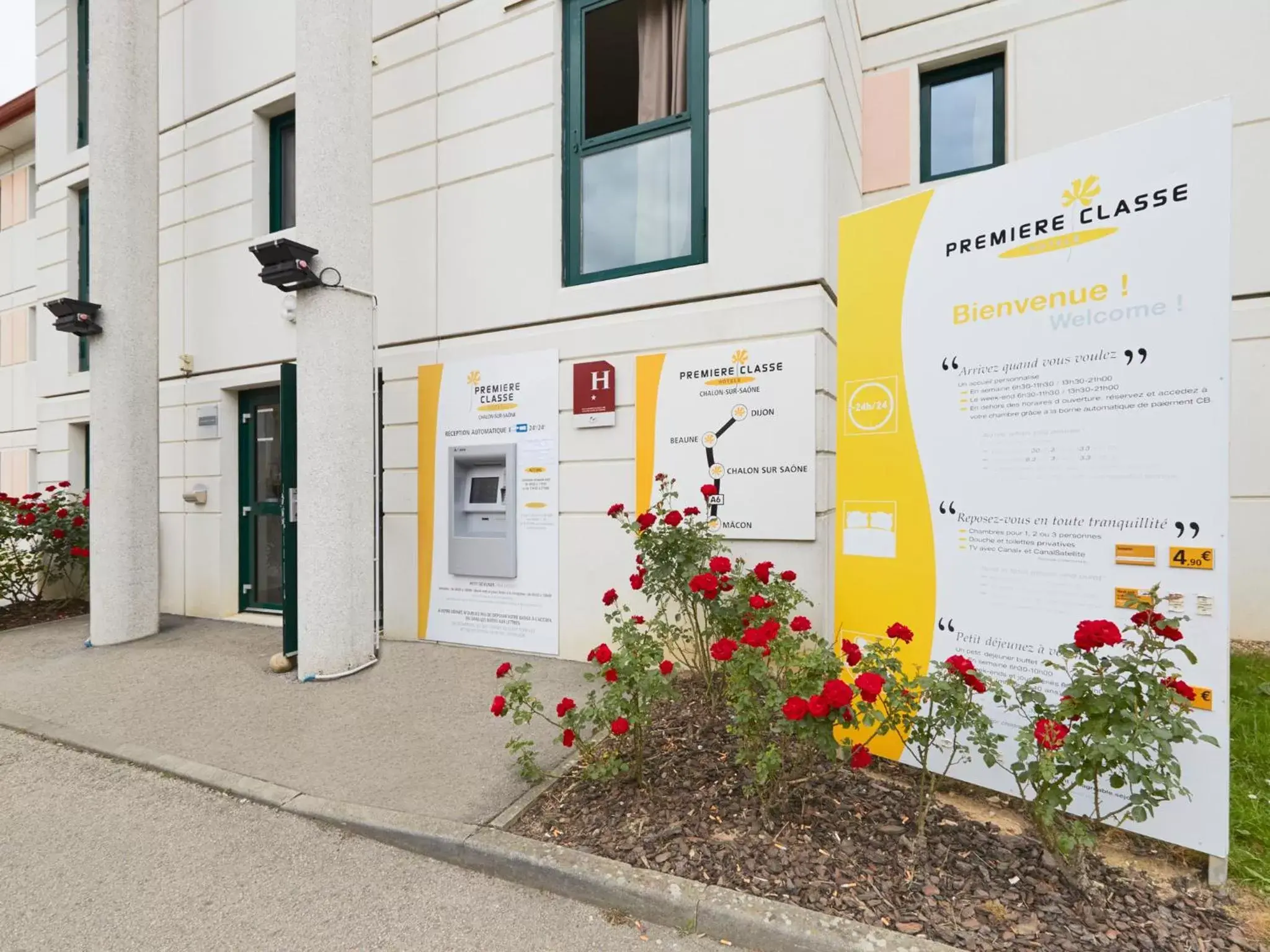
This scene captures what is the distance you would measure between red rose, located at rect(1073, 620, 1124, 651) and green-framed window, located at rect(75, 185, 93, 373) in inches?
464

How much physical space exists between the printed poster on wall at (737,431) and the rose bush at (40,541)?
7.47 metres

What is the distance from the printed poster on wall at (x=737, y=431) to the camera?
14.7 feet

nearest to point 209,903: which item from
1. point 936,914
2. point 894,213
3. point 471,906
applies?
point 471,906

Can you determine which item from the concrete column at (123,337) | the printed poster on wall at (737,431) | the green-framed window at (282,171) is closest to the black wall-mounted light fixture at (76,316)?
the concrete column at (123,337)

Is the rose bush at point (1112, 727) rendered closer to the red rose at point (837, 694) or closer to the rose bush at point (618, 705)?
the red rose at point (837, 694)

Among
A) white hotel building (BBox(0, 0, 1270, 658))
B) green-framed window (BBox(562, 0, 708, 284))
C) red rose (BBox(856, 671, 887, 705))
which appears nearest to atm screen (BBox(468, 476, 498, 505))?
white hotel building (BBox(0, 0, 1270, 658))

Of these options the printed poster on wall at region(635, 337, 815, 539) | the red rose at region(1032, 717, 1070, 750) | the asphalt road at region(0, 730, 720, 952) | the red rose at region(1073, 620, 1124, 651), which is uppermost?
the printed poster on wall at region(635, 337, 815, 539)

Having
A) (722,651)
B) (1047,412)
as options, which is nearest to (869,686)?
(722,651)

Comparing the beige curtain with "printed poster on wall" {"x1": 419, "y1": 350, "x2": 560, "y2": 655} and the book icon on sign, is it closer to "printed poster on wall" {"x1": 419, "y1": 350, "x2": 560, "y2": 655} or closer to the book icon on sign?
"printed poster on wall" {"x1": 419, "y1": 350, "x2": 560, "y2": 655}

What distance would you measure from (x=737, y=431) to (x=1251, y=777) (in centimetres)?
313

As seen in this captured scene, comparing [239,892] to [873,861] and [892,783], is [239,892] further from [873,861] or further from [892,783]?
[892,783]

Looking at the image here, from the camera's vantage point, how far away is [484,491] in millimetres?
5750

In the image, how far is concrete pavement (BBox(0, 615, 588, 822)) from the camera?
11.2 feet

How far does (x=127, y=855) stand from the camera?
115 inches
